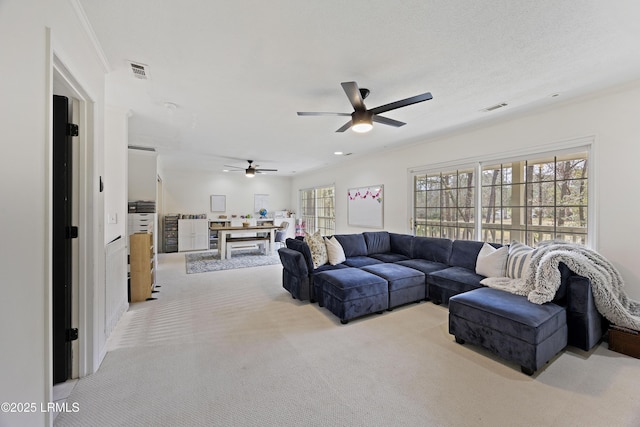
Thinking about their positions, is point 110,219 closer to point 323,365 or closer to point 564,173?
point 323,365

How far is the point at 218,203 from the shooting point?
8.69 meters

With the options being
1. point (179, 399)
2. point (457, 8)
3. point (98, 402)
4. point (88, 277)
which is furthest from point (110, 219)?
point (457, 8)

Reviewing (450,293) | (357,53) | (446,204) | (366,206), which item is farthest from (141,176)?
(446,204)

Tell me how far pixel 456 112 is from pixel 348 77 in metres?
1.79

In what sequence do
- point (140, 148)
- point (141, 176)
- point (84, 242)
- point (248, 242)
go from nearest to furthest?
point (84, 242), point (141, 176), point (140, 148), point (248, 242)

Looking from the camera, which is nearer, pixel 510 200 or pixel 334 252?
pixel 510 200

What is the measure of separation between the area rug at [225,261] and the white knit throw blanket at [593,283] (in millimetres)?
4837

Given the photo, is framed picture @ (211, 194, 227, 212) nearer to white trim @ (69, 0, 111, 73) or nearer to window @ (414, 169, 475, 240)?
window @ (414, 169, 475, 240)

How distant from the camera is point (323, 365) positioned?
2.13 metres

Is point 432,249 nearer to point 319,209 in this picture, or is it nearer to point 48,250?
point 48,250

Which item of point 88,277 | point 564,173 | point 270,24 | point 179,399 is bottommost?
point 179,399

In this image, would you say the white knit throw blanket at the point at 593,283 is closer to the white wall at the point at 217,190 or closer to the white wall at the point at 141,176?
the white wall at the point at 141,176

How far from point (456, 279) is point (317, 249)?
191cm

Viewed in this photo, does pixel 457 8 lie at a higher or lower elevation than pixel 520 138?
higher
